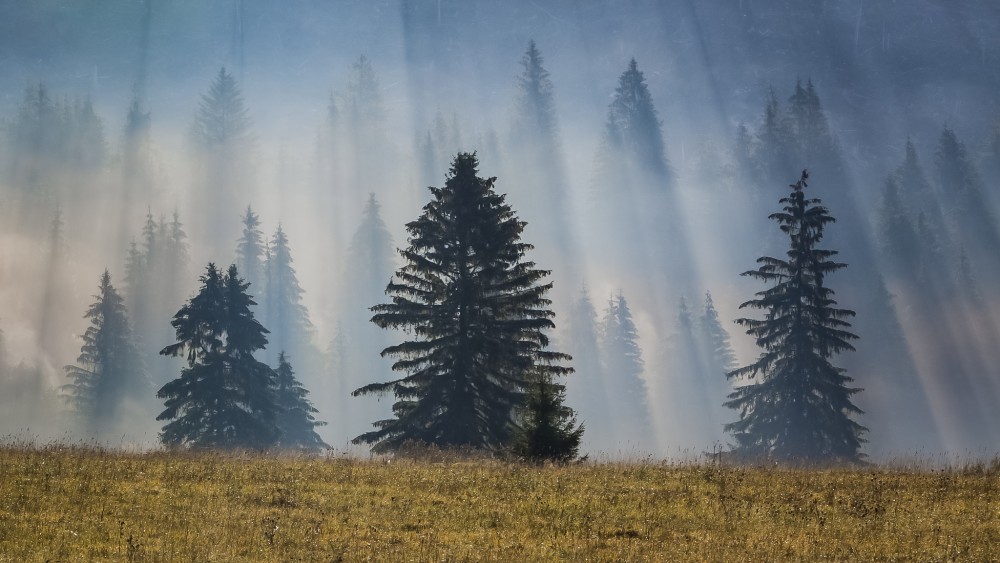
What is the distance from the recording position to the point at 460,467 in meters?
19.1

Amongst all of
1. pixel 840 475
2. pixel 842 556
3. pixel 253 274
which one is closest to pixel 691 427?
pixel 253 274

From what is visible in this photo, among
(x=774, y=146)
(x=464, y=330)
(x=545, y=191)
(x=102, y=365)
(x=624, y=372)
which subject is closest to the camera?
(x=464, y=330)

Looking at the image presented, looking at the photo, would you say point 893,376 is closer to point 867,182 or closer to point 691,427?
point 691,427

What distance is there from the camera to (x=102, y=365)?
81.0 meters

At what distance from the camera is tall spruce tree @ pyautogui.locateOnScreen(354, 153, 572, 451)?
29.2 metres

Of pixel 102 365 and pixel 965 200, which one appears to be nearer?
pixel 102 365

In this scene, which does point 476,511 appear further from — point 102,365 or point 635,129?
point 635,129

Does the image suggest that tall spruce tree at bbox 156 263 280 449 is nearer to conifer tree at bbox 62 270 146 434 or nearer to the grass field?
the grass field

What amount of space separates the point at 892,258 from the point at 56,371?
375 ft

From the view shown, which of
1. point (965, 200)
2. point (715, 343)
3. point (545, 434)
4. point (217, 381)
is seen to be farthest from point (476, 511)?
point (965, 200)

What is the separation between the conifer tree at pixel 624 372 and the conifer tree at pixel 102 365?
57.9 meters

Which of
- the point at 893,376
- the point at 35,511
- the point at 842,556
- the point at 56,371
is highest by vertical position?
the point at 56,371

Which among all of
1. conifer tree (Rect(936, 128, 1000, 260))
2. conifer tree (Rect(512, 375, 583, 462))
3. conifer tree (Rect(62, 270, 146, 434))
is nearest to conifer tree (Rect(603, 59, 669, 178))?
conifer tree (Rect(936, 128, 1000, 260))

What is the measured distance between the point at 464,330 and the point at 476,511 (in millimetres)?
15056
